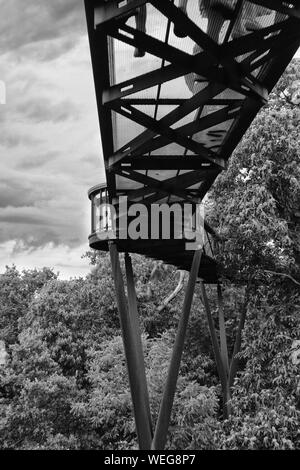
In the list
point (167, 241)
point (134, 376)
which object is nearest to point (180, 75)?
point (167, 241)

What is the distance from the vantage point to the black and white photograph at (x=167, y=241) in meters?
3.92

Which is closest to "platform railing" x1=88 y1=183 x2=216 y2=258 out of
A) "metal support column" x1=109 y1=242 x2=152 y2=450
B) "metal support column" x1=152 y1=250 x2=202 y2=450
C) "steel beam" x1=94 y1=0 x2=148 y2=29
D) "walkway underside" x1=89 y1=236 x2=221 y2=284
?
"walkway underside" x1=89 y1=236 x2=221 y2=284

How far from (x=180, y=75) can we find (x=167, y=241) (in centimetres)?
589

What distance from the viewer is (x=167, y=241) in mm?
9766

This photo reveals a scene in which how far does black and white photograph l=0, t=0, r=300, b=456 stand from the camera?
12.9 feet

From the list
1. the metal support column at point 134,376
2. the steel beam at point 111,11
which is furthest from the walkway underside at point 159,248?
the steel beam at point 111,11

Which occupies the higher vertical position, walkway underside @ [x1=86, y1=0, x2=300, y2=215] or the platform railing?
walkway underside @ [x1=86, y1=0, x2=300, y2=215]

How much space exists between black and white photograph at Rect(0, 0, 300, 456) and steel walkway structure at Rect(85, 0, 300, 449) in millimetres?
17

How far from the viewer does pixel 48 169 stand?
117ft

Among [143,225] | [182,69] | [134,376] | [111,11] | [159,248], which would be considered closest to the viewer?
[111,11]

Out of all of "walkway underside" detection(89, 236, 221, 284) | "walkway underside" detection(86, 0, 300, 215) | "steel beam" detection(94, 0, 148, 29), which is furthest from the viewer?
"walkway underside" detection(89, 236, 221, 284)

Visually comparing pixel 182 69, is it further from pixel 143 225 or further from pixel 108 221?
pixel 108 221

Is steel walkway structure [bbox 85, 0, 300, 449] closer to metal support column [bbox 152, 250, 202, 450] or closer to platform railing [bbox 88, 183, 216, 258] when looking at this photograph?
platform railing [bbox 88, 183, 216, 258]

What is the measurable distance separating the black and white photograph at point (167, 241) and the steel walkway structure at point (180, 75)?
2cm
